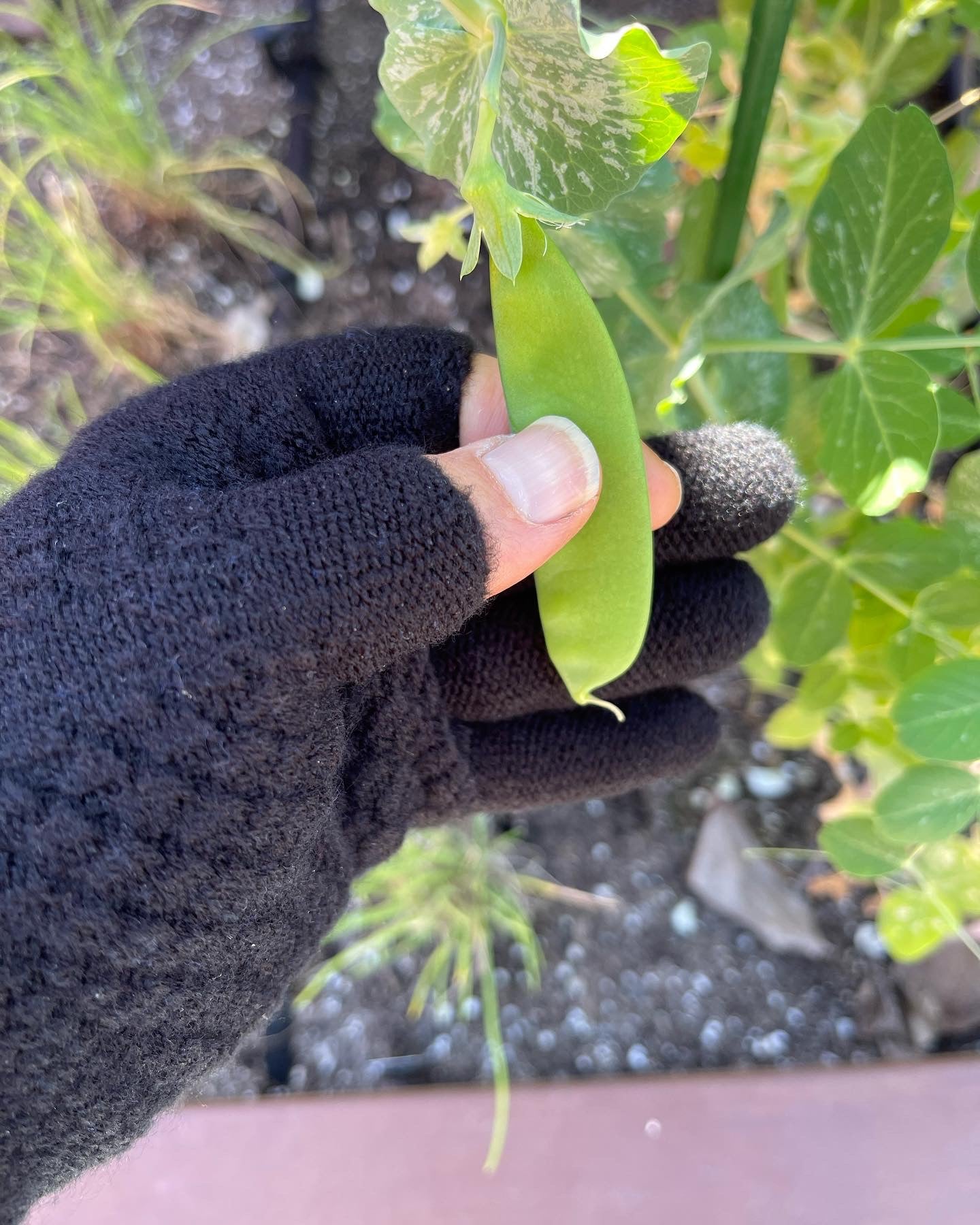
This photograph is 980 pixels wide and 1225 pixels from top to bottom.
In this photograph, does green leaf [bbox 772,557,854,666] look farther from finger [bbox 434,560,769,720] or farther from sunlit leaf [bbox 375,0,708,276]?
sunlit leaf [bbox 375,0,708,276]

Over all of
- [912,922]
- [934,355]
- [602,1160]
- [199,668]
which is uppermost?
[934,355]

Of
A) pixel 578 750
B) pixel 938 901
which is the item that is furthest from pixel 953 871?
pixel 578 750

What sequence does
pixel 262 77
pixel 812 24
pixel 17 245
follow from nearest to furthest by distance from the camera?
pixel 812 24 → pixel 17 245 → pixel 262 77

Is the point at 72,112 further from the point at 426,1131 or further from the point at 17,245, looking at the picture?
the point at 426,1131

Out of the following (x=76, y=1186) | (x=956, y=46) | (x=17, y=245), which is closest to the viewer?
(x=956, y=46)

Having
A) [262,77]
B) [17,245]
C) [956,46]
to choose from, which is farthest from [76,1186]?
[262,77]

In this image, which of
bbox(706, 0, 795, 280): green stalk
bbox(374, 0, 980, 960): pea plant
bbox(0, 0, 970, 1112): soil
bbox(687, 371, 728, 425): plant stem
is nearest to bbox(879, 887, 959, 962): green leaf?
bbox(374, 0, 980, 960): pea plant

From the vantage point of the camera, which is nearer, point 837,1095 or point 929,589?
point 929,589

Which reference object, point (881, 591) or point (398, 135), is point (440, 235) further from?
point (881, 591)

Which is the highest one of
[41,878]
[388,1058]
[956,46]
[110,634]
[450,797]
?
[956,46]
